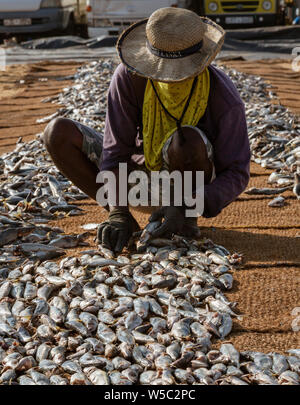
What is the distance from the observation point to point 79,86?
9422 millimetres

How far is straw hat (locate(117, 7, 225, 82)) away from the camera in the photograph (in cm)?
304

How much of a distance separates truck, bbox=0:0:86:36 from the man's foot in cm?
1249

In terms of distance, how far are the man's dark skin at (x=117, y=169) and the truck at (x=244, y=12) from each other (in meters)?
13.8

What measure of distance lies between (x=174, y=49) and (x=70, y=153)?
0.90 meters

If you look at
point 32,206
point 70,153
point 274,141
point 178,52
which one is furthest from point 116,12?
point 178,52

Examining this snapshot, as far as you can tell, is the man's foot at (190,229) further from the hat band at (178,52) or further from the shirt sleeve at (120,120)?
the hat band at (178,52)

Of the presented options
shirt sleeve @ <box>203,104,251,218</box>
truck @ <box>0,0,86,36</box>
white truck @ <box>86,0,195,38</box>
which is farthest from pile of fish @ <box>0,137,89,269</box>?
white truck @ <box>86,0,195,38</box>

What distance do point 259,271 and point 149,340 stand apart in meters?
0.85

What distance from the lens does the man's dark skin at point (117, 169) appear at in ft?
10.7

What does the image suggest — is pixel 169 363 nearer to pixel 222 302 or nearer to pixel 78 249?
pixel 222 302

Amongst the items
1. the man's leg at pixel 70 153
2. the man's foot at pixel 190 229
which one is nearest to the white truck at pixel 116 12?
the man's leg at pixel 70 153

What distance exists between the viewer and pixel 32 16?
15000 mm

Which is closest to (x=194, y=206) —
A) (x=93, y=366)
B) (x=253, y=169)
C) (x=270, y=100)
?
(x=93, y=366)

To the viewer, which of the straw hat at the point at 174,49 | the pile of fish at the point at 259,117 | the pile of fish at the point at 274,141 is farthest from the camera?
the pile of fish at the point at 259,117
